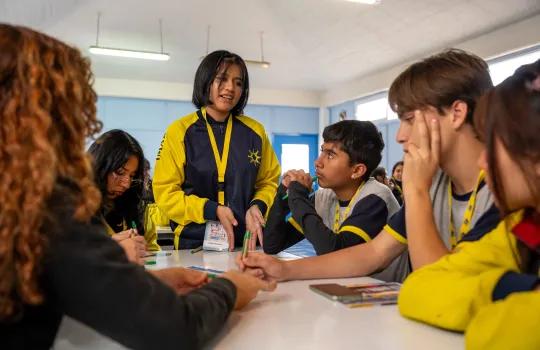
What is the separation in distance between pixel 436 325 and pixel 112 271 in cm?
58

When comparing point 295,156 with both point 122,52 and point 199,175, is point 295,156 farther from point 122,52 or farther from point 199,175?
point 199,175

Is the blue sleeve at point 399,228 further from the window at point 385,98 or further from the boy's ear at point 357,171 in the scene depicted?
the window at point 385,98

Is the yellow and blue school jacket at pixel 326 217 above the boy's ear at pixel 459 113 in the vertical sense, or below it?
below

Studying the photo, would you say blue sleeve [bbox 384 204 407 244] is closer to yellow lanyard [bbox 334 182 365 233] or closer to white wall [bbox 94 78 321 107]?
yellow lanyard [bbox 334 182 365 233]

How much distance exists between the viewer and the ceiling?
236 inches

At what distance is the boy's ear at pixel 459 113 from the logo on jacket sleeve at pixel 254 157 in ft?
3.44

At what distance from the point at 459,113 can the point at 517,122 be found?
1.71 ft

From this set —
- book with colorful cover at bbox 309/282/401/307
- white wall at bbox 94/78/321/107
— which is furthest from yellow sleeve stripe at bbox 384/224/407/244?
white wall at bbox 94/78/321/107

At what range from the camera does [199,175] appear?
2047mm

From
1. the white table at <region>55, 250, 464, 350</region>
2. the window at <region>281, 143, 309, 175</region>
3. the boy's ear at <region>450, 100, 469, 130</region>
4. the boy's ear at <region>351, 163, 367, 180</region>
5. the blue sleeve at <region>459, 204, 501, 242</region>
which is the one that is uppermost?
the window at <region>281, 143, 309, 175</region>

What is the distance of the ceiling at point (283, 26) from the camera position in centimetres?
598

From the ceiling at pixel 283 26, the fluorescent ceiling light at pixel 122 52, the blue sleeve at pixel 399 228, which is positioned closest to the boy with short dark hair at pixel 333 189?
the blue sleeve at pixel 399 228

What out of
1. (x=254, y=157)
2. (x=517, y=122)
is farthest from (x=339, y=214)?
(x=517, y=122)

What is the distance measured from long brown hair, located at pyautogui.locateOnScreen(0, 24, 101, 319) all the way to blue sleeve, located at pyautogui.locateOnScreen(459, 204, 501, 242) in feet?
2.73
